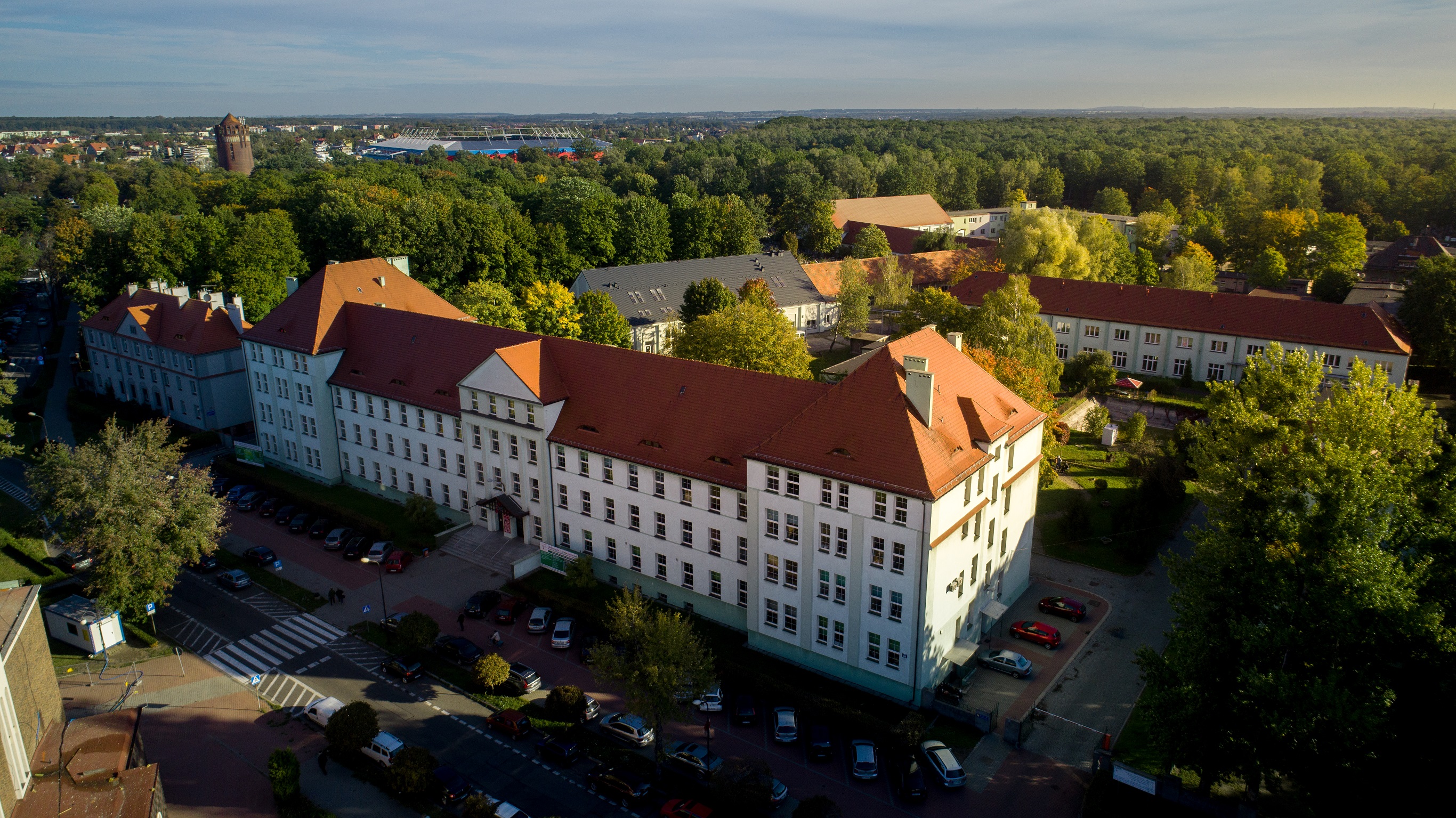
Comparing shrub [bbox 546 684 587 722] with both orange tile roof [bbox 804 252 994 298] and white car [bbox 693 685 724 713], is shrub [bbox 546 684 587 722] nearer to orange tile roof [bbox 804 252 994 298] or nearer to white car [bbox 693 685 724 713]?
white car [bbox 693 685 724 713]

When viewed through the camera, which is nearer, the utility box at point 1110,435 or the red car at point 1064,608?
the red car at point 1064,608

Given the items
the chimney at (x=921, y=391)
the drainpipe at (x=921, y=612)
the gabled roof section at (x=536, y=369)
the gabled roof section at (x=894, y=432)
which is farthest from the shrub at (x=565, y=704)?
the chimney at (x=921, y=391)

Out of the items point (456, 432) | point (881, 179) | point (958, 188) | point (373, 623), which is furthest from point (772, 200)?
point (373, 623)

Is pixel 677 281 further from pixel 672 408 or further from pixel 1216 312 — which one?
pixel 1216 312

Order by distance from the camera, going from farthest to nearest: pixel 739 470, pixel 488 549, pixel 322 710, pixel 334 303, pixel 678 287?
1. pixel 678 287
2. pixel 334 303
3. pixel 488 549
4. pixel 739 470
5. pixel 322 710

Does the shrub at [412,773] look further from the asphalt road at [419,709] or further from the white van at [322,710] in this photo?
the white van at [322,710]

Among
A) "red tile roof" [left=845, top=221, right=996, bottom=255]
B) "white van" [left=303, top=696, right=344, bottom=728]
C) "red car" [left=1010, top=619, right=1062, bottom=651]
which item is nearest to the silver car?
"white van" [left=303, top=696, right=344, bottom=728]

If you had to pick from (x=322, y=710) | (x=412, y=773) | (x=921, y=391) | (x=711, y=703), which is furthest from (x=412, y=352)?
(x=921, y=391)
